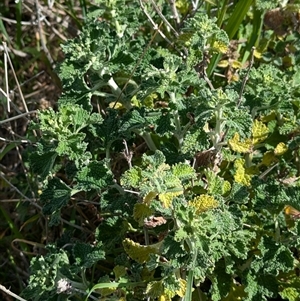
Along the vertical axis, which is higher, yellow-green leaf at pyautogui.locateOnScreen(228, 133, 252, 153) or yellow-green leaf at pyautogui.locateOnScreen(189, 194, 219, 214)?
yellow-green leaf at pyautogui.locateOnScreen(228, 133, 252, 153)

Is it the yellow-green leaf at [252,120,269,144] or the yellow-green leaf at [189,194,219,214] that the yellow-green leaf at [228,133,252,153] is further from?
the yellow-green leaf at [189,194,219,214]

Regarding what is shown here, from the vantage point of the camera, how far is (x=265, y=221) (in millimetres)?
2133

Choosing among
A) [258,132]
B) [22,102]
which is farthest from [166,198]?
[22,102]

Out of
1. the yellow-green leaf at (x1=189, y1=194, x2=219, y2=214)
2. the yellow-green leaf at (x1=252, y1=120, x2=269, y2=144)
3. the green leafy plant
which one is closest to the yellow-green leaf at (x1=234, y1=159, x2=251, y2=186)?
the green leafy plant

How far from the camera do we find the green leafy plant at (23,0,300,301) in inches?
70.7

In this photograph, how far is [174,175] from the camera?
1.76 metres

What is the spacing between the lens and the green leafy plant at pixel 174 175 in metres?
1.80

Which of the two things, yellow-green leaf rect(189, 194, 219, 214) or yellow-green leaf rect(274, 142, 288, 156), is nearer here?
yellow-green leaf rect(189, 194, 219, 214)

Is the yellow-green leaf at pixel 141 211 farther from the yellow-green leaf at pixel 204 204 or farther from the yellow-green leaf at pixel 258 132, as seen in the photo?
the yellow-green leaf at pixel 258 132

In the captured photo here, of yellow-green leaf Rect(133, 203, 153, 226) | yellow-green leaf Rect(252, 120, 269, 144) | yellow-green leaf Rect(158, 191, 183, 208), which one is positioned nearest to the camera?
yellow-green leaf Rect(158, 191, 183, 208)

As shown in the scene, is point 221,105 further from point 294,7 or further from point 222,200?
point 294,7

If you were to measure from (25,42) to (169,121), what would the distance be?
164 centimetres

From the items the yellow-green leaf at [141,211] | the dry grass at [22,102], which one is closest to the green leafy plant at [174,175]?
→ the yellow-green leaf at [141,211]

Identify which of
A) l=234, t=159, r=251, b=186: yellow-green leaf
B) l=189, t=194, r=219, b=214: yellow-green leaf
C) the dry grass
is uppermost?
Result: l=189, t=194, r=219, b=214: yellow-green leaf
